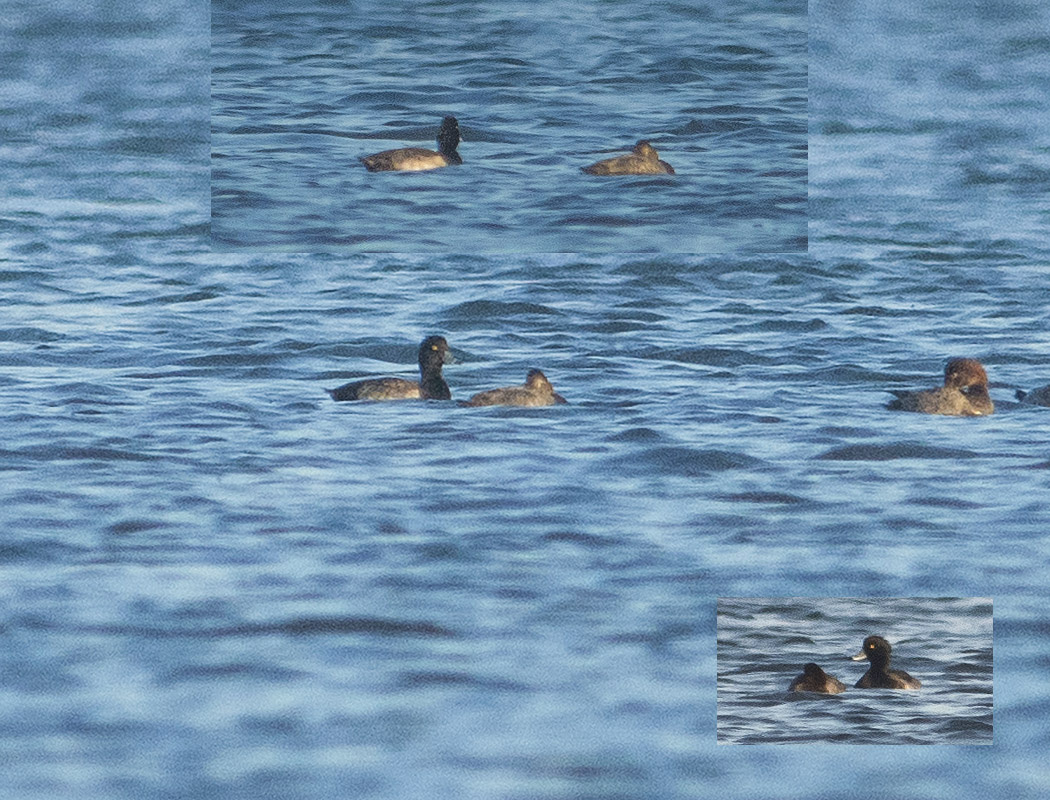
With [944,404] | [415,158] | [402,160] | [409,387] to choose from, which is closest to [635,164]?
[415,158]

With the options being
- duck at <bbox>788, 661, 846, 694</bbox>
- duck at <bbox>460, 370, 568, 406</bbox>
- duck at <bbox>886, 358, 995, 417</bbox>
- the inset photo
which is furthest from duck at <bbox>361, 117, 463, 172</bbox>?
Answer: duck at <bbox>788, 661, 846, 694</bbox>

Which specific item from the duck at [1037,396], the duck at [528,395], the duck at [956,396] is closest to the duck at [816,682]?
the duck at [956,396]

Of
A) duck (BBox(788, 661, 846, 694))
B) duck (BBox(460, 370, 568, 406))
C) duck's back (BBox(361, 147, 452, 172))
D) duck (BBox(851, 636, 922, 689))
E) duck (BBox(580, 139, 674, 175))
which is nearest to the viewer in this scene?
duck (BBox(851, 636, 922, 689))

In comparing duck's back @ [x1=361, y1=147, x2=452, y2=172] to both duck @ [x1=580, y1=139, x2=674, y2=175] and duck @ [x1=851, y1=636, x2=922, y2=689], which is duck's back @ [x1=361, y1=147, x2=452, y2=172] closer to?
duck @ [x1=580, y1=139, x2=674, y2=175]

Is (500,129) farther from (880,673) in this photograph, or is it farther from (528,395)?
(880,673)

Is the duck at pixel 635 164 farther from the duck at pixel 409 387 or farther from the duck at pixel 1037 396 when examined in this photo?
the duck at pixel 1037 396

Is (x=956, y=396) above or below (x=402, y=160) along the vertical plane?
below
